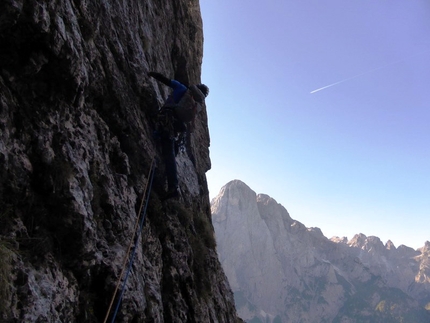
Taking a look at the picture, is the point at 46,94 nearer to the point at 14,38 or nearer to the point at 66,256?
the point at 14,38

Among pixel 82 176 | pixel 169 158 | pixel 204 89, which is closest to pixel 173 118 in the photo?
pixel 169 158

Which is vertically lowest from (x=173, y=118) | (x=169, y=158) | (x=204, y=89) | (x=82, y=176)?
(x=82, y=176)

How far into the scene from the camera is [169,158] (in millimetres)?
8891

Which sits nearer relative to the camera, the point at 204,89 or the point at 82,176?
the point at 82,176

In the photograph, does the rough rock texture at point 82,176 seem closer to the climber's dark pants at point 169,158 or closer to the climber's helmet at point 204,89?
the climber's dark pants at point 169,158

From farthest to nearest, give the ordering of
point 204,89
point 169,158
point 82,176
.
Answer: point 204,89
point 169,158
point 82,176

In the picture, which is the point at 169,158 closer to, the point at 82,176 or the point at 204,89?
the point at 204,89

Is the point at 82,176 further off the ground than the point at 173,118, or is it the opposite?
the point at 173,118

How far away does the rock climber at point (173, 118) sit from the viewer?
8.83 metres

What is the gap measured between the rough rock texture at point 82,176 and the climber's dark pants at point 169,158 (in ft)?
0.74

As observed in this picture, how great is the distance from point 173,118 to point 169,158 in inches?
44.7

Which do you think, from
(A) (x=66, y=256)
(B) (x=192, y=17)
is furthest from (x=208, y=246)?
(B) (x=192, y=17)

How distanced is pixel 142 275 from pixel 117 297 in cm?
108

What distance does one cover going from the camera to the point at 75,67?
5160 mm
